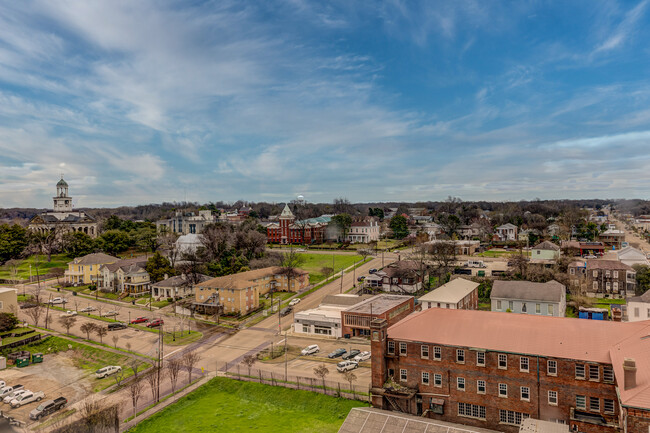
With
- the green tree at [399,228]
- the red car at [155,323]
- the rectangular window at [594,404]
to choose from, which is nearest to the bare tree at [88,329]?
the red car at [155,323]

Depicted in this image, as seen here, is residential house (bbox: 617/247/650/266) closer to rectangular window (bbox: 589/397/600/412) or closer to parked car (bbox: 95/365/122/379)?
rectangular window (bbox: 589/397/600/412)

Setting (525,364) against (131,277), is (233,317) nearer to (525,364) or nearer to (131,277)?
(131,277)

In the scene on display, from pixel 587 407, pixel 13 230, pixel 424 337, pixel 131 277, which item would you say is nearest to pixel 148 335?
pixel 131 277

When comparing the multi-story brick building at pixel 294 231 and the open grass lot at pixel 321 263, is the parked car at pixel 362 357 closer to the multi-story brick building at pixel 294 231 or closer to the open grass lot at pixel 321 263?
the open grass lot at pixel 321 263

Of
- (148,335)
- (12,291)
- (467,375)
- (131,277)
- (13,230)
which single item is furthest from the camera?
(13,230)

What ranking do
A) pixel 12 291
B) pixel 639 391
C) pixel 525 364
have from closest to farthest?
pixel 639 391, pixel 525 364, pixel 12 291

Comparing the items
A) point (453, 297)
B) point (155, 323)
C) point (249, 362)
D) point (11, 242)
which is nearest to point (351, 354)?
point (249, 362)

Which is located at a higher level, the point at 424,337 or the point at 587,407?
the point at 424,337

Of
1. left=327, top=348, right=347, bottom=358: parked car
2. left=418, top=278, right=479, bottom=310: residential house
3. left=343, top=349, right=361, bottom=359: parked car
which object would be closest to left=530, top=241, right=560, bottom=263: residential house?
left=418, top=278, right=479, bottom=310: residential house
